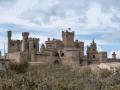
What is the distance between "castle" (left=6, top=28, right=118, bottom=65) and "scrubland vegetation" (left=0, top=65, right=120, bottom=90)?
20.7 ft

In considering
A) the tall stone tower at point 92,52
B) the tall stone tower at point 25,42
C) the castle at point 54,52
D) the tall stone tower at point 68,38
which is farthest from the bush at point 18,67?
the tall stone tower at point 92,52

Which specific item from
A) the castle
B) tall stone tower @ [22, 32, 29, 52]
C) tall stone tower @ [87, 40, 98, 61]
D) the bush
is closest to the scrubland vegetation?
the bush

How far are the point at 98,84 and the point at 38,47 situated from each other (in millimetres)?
37688

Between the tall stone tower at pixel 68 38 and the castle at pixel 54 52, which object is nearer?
the castle at pixel 54 52

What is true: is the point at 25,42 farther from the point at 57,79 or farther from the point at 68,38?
the point at 57,79

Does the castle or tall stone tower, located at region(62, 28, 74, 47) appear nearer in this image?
the castle

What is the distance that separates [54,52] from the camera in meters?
88.2

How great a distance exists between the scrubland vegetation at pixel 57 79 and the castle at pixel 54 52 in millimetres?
6301

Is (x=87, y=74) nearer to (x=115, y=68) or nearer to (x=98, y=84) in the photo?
(x=115, y=68)

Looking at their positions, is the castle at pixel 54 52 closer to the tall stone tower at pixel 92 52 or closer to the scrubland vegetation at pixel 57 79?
the tall stone tower at pixel 92 52

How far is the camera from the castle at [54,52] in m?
84.1

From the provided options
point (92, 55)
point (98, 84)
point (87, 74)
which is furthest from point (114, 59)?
point (98, 84)

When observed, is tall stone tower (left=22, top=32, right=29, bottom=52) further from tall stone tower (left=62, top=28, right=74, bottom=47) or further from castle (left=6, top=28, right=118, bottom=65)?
tall stone tower (left=62, top=28, right=74, bottom=47)

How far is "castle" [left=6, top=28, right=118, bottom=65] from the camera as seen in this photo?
276ft
